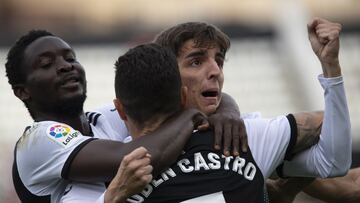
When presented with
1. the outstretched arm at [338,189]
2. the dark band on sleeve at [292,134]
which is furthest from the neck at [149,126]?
the outstretched arm at [338,189]

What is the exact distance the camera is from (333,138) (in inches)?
173

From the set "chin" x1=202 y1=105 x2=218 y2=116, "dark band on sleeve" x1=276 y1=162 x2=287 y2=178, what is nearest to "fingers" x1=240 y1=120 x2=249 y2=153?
"dark band on sleeve" x1=276 y1=162 x2=287 y2=178

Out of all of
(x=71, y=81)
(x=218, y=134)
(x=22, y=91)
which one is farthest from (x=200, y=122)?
(x=22, y=91)

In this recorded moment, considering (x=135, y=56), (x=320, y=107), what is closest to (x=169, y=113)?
(x=135, y=56)

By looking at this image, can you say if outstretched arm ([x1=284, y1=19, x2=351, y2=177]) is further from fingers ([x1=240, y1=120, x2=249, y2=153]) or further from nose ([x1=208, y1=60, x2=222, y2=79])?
nose ([x1=208, y1=60, x2=222, y2=79])

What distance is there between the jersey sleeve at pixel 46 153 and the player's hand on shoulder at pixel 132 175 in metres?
0.39

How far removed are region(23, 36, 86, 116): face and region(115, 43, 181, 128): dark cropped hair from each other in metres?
0.67

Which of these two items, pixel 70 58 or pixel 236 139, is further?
pixel 70 58

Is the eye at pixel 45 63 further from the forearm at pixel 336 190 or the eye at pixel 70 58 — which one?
the forearm at pixel 336 190

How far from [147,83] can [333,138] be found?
2.85 feet

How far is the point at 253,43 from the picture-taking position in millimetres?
18234

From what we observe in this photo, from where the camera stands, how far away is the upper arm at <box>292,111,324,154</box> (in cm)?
456

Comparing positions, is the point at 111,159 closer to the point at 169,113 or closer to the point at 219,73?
the point at 169,113

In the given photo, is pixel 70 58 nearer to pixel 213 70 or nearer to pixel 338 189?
pixel 213 70
